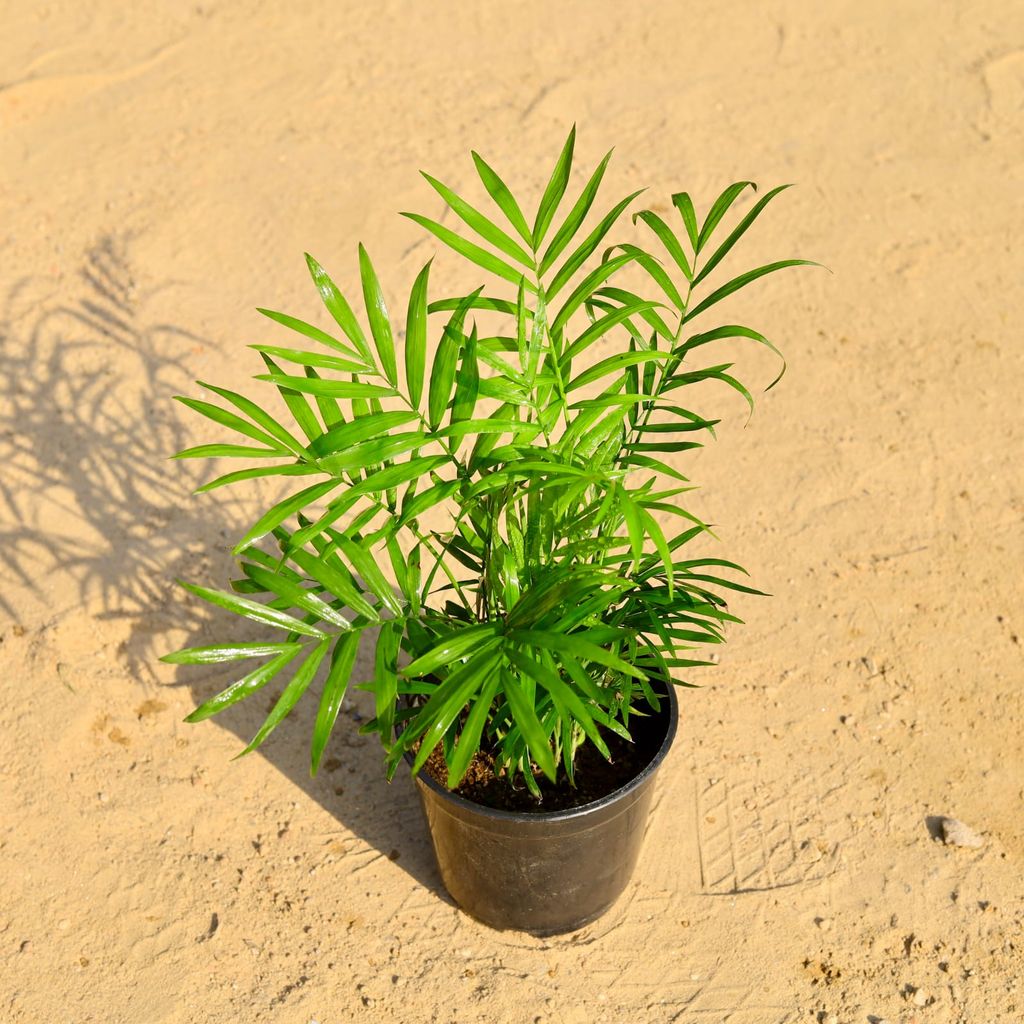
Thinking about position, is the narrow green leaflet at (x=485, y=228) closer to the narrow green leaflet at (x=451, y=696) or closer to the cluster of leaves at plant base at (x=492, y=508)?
the cluster of leaves at plant base at (x=492, y=508)

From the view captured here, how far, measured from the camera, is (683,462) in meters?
2.84

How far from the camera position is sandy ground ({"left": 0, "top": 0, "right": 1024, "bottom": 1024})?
203cm

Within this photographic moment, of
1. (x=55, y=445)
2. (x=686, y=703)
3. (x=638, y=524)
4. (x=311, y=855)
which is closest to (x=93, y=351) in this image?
(x=55, y=445)

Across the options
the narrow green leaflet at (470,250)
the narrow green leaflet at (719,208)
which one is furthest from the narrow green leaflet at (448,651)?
the narrow green leaflet at (719,208)

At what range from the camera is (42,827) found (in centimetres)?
219

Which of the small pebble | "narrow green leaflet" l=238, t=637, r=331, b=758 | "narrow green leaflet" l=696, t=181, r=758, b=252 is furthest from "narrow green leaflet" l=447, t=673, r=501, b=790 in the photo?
the small pebble

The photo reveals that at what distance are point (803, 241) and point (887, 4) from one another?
4.59 ft

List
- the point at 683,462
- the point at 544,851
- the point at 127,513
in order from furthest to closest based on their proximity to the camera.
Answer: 1. the point at 683,462
2. the point at 127,513
3. the point at 544,851

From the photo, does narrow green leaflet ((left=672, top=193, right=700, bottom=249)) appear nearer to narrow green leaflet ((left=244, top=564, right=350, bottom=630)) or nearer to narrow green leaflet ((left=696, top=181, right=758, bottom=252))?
narrow green leaflet ((left=696, top=181, right=758, bottom=252))

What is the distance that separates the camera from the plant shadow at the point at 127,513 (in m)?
2.28

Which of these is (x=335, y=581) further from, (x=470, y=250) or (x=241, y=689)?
(x=470, y=250)

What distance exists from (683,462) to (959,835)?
1018 millimetres

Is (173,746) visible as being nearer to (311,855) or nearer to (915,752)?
(311,855)

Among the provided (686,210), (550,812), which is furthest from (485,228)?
(550,812)
